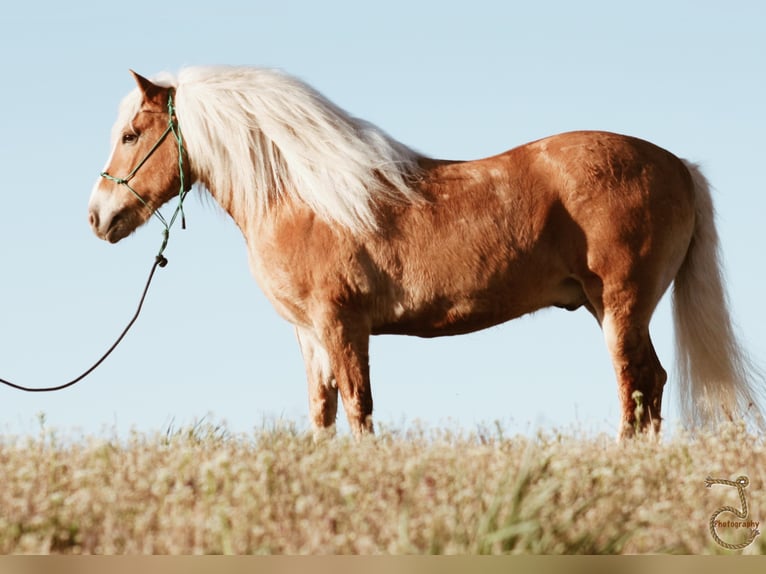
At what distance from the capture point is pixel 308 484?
4.74 m

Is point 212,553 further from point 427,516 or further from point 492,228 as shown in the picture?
point 492,228

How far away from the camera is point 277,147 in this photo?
7.36 m

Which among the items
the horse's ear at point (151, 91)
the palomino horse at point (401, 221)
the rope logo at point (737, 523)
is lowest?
the rope logo at point (737, 523)

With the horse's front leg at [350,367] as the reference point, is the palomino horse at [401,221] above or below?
above

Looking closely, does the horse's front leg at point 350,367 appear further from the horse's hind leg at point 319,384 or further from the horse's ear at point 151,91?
the horse's ear at point 151,91

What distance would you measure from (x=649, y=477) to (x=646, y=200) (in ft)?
8.67

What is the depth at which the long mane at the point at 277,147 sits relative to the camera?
713cm

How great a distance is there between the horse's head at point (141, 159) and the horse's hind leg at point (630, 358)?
3295mm

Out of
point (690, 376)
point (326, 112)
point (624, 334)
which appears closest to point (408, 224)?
point (326, 112)

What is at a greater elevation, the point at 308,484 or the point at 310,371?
the point at 310,371

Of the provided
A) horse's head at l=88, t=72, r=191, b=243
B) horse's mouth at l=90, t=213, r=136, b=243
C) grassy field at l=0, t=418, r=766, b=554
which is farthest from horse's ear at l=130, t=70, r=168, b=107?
grassy field at l=0, t=418, r=766, b=554

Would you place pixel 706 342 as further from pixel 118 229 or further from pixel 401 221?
pixel 118 229

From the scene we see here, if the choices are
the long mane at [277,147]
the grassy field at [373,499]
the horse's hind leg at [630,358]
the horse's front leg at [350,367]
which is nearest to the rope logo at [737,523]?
the grassy field at [373,499]

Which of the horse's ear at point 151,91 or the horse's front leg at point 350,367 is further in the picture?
the horse's ear at point 151,91
